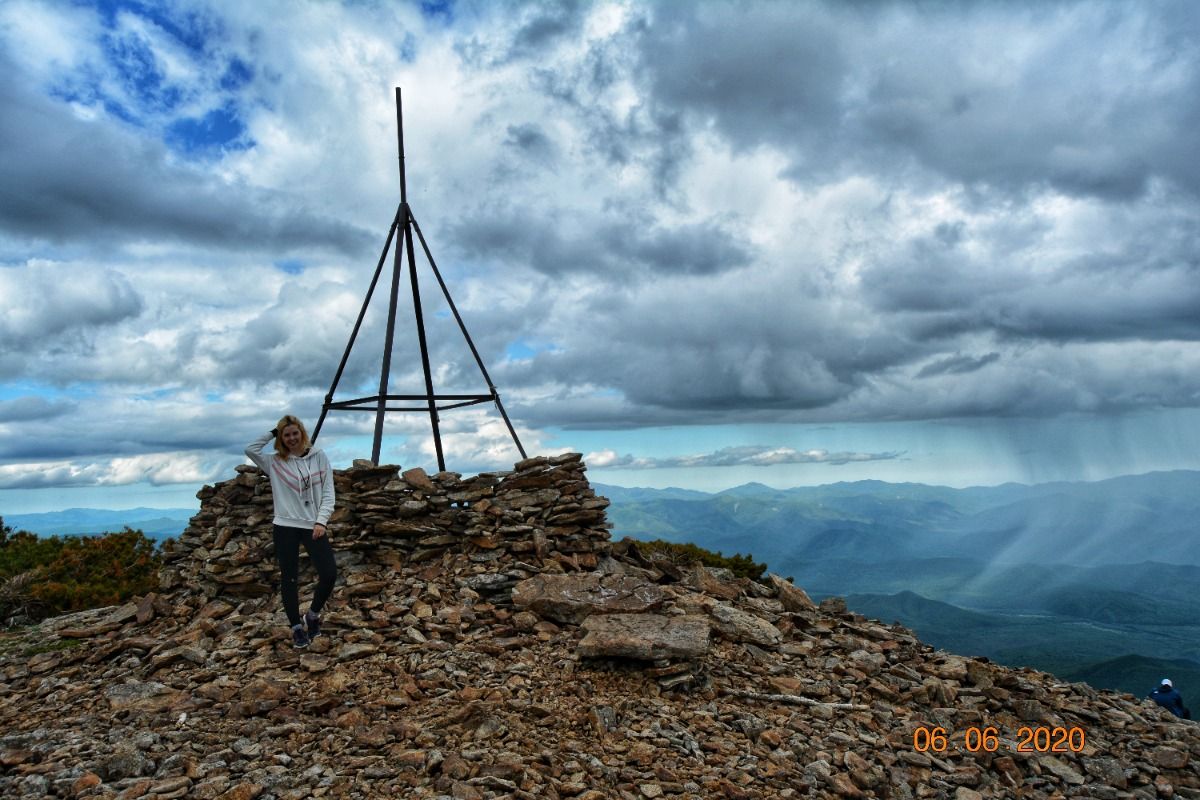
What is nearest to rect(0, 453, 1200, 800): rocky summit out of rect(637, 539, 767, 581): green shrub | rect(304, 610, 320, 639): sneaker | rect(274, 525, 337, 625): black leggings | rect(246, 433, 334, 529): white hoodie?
rect(304, 610, 320, 639): sneaker

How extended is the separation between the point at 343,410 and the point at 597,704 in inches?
354

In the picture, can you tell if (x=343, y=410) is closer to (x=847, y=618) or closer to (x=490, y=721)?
(x=490, y=721)

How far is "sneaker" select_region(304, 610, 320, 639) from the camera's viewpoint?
10969 millimetres

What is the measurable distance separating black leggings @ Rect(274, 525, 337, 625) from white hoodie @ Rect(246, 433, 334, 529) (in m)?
0.17

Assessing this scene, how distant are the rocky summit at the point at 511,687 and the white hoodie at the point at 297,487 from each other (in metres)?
2.04

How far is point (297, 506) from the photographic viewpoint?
422 inches

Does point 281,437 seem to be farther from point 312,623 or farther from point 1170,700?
point 1170,700

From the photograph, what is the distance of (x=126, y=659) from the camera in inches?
453

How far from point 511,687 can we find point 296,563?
13.0ft

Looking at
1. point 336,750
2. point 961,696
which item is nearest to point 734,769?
point 336,750
